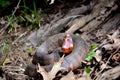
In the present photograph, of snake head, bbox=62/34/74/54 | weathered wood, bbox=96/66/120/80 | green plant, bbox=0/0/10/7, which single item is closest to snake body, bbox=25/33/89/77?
snake head, bbox=62/34/74/54

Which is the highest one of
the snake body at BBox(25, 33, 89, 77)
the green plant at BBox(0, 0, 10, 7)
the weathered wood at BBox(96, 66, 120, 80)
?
the green plant at BBox(0, 0, 10, 7)

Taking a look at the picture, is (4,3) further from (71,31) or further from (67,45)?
(67,45)

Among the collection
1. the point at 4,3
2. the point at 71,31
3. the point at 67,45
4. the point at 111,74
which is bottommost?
the point at 111,74

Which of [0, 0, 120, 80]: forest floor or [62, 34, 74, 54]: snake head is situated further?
[62, 34, 74, 54]: snake head

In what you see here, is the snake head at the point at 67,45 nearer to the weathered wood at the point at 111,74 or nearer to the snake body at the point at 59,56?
the snake body at the point at 59,56

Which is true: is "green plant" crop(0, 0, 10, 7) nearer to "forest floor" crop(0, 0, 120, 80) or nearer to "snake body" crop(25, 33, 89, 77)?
"forest floor" crop(0, 0, 120, 80)

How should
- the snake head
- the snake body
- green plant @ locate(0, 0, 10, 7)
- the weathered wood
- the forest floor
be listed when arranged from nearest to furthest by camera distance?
the weathered wood, the forest floor, the snake body, the snake head, green plant @ locate(0, 0, 10, 7)

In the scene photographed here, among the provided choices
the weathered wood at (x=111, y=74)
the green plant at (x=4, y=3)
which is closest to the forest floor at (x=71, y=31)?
the weathered wood at (x=111, y=74)

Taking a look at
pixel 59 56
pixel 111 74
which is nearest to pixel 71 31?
pixel 59 56

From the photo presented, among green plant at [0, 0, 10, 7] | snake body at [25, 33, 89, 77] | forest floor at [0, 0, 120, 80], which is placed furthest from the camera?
green plant at [0, 0, 10, 7]
